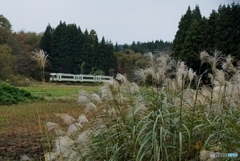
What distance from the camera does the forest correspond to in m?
20.2

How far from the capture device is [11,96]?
501 inches

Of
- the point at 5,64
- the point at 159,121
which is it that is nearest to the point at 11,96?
the point at 5,64

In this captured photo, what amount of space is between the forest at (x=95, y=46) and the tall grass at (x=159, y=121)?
20.6 ft

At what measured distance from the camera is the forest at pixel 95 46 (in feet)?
66.1

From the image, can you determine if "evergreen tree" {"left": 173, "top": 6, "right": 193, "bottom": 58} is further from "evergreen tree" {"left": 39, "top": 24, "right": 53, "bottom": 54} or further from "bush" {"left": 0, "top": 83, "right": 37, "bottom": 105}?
"bush" {"left": 0, "top": 83, "right": 37, "bottom": 105}

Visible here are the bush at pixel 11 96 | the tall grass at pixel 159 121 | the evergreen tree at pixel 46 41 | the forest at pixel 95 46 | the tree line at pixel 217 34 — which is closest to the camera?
the tall grass at pixel 159 121

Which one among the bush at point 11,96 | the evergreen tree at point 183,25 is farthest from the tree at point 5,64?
the evergreen tree at point 183,25

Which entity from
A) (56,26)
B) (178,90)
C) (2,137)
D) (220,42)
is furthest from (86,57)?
(178,90)

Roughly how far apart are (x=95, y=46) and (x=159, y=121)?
109ft

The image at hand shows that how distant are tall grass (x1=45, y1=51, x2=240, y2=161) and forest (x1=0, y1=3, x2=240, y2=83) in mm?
6284

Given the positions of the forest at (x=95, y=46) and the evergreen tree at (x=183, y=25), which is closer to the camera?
the forest at (x=95, y=46)

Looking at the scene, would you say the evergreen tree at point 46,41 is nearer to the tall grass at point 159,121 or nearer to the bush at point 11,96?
the bush at point 11,96

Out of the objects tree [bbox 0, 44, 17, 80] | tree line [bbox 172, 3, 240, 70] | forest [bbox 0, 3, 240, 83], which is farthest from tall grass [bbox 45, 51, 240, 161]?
tree [bbox 0, 44, 17, 80]

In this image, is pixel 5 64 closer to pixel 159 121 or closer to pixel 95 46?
pixel 95 46
